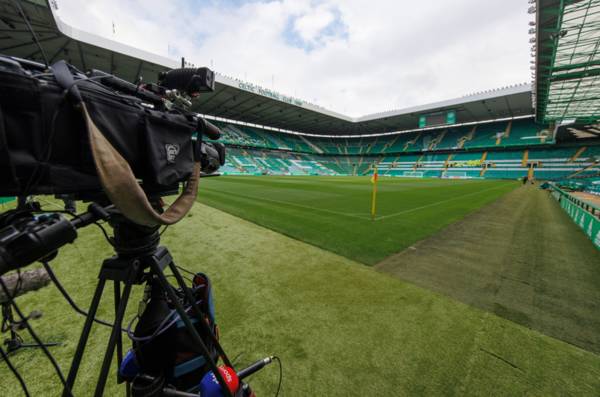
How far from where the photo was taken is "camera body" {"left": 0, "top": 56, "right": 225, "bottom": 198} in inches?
32.6

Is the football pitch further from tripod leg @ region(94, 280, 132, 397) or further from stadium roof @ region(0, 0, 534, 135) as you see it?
stadium roof @ region(0, 0, 534, 135)

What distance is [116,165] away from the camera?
1.01 metres

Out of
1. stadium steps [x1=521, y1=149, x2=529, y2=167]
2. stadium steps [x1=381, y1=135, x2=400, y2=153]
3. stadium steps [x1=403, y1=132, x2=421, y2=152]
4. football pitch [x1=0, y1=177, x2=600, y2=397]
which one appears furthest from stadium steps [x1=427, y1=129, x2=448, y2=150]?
football pitch [x1=0, y1=177, x2=600, y2=397]

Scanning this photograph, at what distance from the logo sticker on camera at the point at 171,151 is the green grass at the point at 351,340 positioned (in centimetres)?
189

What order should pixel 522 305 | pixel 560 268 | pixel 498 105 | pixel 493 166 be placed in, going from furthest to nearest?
pixel 493 166, pixel 498 105, pixel 560 268, pixel 522 305

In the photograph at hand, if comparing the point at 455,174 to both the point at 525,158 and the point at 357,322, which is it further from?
the point at 357,322

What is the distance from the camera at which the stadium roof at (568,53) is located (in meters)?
9.59

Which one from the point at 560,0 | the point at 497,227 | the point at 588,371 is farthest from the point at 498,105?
the point at 588,371

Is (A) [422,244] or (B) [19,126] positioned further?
(A) [422,244]

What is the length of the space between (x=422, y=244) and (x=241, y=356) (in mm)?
4758

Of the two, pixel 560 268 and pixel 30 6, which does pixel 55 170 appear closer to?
pixel 560 268

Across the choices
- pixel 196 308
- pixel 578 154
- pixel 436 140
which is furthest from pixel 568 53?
pixel 436 140

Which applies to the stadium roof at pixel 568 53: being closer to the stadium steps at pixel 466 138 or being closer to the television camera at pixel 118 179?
the television camera at pixel 118 179

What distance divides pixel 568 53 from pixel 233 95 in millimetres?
34179
